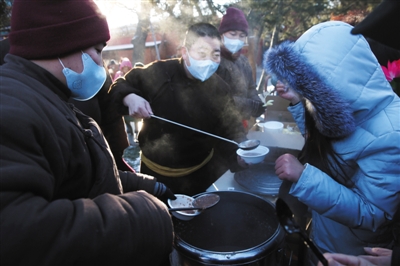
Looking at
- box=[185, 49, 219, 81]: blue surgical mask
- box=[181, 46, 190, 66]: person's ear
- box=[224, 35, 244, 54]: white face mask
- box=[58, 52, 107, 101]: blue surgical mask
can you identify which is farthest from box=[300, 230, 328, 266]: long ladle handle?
box=[224, 35, 244, 54]: white face mask

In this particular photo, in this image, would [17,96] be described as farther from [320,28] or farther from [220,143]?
[220,143]

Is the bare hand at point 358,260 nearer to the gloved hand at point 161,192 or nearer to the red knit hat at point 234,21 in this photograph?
the gloved hand at point 161,192

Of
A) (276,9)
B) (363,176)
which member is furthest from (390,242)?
(276,9)

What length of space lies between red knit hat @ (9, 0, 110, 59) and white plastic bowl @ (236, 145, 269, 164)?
143 cm

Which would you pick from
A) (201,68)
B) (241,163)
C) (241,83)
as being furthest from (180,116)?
(241,83)

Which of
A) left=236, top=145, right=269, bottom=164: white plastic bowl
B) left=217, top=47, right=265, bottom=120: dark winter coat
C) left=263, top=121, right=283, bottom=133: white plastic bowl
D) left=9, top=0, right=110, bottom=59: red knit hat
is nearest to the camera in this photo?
left=9, top=0, right=110, bottom=59: red knit hat

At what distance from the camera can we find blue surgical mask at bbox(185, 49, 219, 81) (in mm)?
2545

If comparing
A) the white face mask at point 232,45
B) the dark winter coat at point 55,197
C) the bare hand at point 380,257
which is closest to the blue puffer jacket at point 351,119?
the bare hand at point 380,257

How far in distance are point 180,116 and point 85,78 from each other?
4.88 ft

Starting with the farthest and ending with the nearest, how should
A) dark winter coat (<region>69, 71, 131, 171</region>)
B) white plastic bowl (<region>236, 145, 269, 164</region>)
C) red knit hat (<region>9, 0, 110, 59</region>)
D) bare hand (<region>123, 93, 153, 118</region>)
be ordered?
dark winter coat (<region>69, 71, 131, 171</region>), bare hand (<region>123, 93, 153, 118</region>), white plastic bowl (<region>236, 145, 269, 164</region>), red knit hat (<region>9, 0, 110, 59</region>)

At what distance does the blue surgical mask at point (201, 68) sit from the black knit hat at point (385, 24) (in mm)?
1515

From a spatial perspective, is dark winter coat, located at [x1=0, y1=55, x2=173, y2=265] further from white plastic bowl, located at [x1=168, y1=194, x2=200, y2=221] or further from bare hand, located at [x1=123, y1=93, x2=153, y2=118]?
bare hand, located at [x1=123, y1=93, x2=153, y2=118]

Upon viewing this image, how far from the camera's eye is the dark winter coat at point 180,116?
2.61 meters

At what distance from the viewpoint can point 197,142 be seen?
8.77 ft
